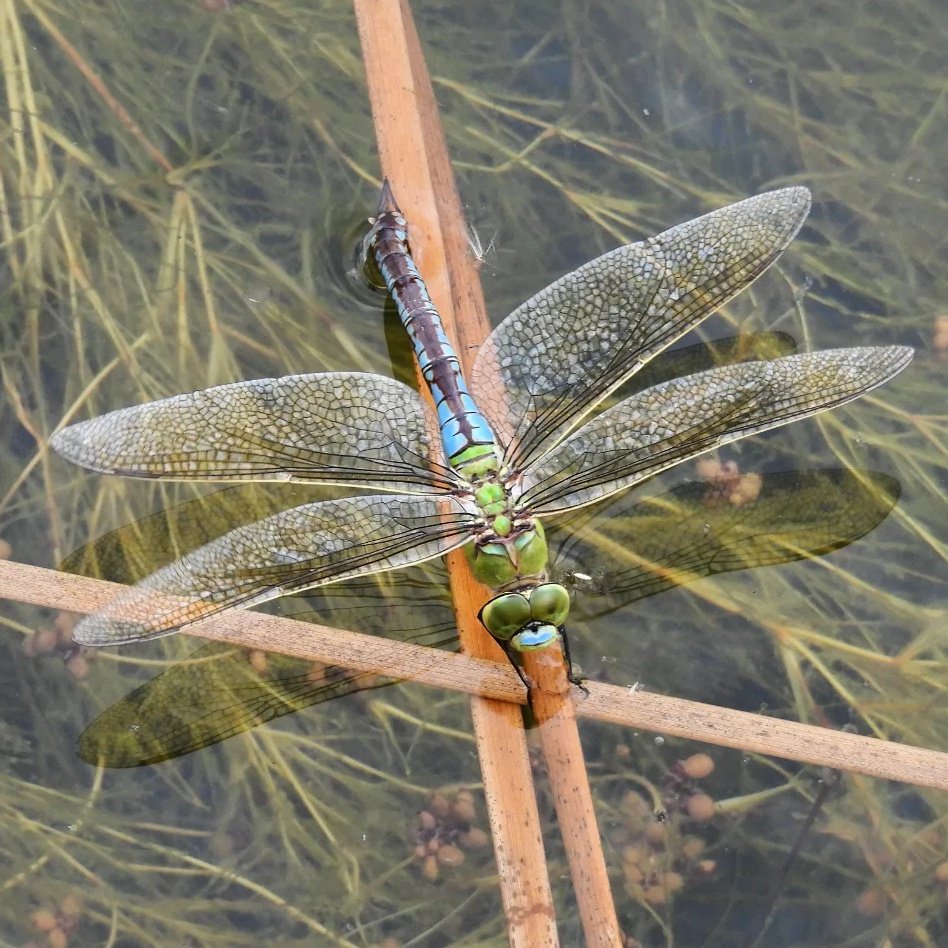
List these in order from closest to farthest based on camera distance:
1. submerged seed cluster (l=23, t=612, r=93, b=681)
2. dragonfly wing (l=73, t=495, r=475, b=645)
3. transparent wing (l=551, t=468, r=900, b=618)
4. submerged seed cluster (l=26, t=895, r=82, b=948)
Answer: dragonfly wing (l=73, t=495, r=475, b=645) < submerged seed cluster (l=26, t=895, r=82, b=948) < submerged seed cluster (l=23, t=612, r=93, b=681) < transparent wing (l=551, t=468, r=900, b=618)

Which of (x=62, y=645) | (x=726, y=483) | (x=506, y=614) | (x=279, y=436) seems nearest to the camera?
(x=506, y=614)

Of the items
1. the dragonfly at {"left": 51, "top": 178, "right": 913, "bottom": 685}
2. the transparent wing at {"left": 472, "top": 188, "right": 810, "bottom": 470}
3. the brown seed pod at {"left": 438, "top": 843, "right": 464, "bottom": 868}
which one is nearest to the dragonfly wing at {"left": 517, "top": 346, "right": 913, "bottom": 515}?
the dragonfly at {"left": 51, "top": 178, "right": 913, "bottom": 685}

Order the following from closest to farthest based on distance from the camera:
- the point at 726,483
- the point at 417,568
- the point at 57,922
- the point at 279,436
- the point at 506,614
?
the point at 506,614, the point at 57,922, the point at 279,436, the point at 417,568, the point at 726,483

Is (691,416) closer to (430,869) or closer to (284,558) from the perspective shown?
(284,558)

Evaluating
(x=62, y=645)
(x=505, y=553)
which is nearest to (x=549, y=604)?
(x=505, y=553)

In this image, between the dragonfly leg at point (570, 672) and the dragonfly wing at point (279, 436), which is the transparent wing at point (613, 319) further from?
the dragonfly leg at point (570, 672)

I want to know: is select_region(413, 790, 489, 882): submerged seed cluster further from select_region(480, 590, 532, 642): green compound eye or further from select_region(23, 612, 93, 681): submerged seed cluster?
select_region(23, 612, 93, 681): submerged seed cluster

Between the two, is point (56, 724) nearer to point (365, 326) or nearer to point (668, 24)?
point (365, 326)
